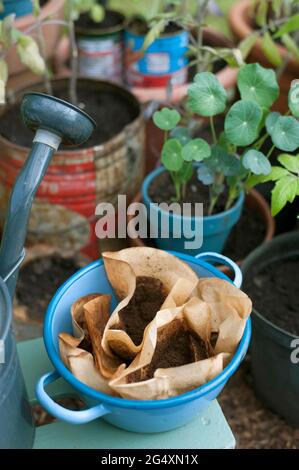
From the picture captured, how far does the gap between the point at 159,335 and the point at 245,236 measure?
2.39ft

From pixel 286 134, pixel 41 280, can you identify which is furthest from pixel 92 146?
pixel 286 134

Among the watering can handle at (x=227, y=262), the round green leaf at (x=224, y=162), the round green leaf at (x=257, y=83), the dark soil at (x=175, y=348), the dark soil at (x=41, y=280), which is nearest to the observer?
the dark soil at (x=175, y=348)

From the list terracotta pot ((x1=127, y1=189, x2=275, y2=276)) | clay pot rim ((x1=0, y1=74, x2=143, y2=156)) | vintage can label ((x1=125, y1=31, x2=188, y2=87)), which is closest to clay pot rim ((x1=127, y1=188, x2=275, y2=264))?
terracotta pot ((x1=127, y1=189, x2=275, y2=276))

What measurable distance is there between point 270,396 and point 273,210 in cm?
53

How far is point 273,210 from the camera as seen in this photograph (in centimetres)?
115

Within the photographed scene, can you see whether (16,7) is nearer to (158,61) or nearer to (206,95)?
(158,61)

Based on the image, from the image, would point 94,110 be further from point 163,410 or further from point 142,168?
point 163,410

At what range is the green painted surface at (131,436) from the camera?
99 cm

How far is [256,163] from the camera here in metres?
1.16

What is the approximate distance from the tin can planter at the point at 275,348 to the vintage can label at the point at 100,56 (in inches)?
35.8

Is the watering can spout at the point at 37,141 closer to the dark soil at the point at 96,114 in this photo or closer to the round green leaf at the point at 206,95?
the round green leaf at the point at 206,95

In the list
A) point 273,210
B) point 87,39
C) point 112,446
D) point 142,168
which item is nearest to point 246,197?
point 142,168

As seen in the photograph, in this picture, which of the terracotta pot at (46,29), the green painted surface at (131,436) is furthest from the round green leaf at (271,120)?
the terracotta pot at (46,29)

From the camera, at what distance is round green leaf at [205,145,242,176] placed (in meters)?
1.29
